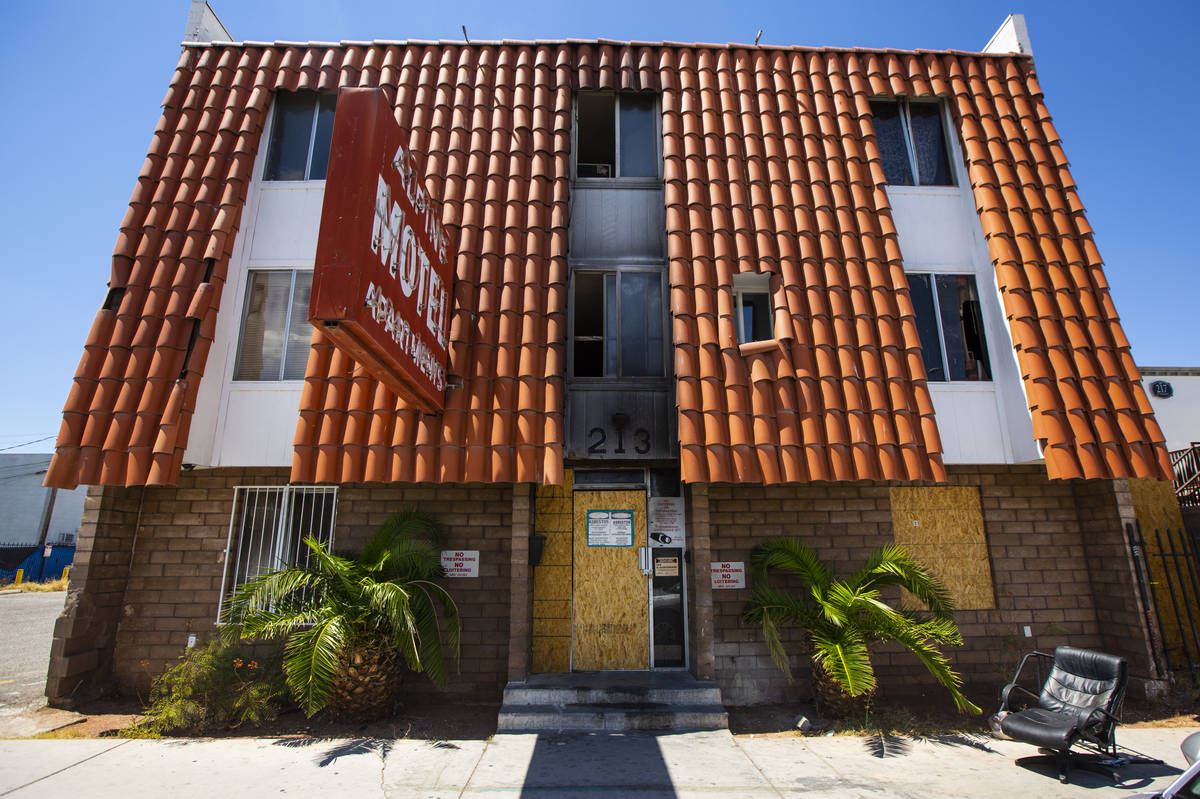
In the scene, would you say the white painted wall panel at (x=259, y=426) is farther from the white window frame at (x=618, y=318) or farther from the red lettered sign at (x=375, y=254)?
the white window frame at (x=618, y=318)

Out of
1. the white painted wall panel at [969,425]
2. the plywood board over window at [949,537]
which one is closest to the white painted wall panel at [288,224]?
the white painted wall panel at [969,425]

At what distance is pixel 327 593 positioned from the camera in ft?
22.2

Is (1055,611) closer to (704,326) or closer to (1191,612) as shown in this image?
(1191,612)

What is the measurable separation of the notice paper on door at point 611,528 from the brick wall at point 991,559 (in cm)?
118

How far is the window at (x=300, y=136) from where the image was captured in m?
9.20

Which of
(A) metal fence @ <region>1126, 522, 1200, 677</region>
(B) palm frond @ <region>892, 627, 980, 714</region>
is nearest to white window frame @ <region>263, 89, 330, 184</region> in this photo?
(B) palm frond @ <region>892, 627, 980, 714</region>

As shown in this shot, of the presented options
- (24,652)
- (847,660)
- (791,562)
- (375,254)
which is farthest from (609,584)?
(24,652)

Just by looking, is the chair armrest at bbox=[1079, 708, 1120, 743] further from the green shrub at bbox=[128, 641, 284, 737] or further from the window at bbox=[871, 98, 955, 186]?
the green shrub at bbox=[128, 641, 284, 737]

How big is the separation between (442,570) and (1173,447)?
23619 millimetres

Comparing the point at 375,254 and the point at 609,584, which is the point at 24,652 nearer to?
the point at 609,584

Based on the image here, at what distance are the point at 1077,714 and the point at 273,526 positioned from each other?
9.64 metres

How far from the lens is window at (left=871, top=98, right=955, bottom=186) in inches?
376

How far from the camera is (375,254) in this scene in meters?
5.20

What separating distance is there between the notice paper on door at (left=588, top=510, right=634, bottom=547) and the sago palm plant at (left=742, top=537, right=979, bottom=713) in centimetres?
175
